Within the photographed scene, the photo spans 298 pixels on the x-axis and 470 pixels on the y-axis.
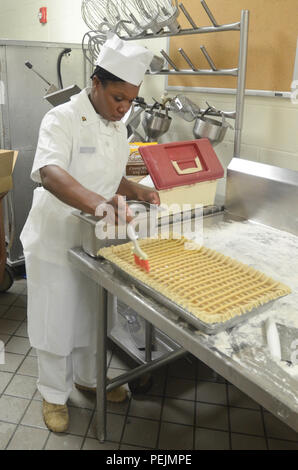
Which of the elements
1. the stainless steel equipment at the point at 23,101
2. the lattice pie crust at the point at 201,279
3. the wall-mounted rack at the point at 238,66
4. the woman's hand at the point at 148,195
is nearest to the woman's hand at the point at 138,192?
the woman's hand at the point at 148,195

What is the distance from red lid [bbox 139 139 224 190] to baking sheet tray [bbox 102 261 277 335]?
51 centimetres

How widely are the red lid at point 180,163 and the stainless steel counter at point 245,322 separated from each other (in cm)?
21

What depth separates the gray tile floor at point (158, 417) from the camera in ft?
5.55

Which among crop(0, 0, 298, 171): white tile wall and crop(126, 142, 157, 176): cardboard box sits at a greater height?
crop(0, 0, 298, 171): white tile wall

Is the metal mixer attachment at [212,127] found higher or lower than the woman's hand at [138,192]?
higher

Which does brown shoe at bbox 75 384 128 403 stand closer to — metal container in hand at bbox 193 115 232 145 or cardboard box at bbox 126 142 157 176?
cardboard box at bbox 126 142 157 176

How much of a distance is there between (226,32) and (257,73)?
0.94ft

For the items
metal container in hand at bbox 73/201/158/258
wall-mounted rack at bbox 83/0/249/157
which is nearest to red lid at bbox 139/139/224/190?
metal container in hand at bbox 73/201/158/258

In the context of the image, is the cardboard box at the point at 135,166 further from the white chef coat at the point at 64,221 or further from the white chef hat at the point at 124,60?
the white chef hat at the point at 124,60

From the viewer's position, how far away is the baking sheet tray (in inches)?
38.3

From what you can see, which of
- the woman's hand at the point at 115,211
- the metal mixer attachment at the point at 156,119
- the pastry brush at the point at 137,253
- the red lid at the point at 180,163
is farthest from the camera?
the metal mixer attachment at the point at 156,119

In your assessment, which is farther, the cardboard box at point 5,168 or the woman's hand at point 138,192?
the cardboard box at point 5,168

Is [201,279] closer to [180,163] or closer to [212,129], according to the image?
[180,163]

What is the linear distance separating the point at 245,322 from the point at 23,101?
91.1 inches
